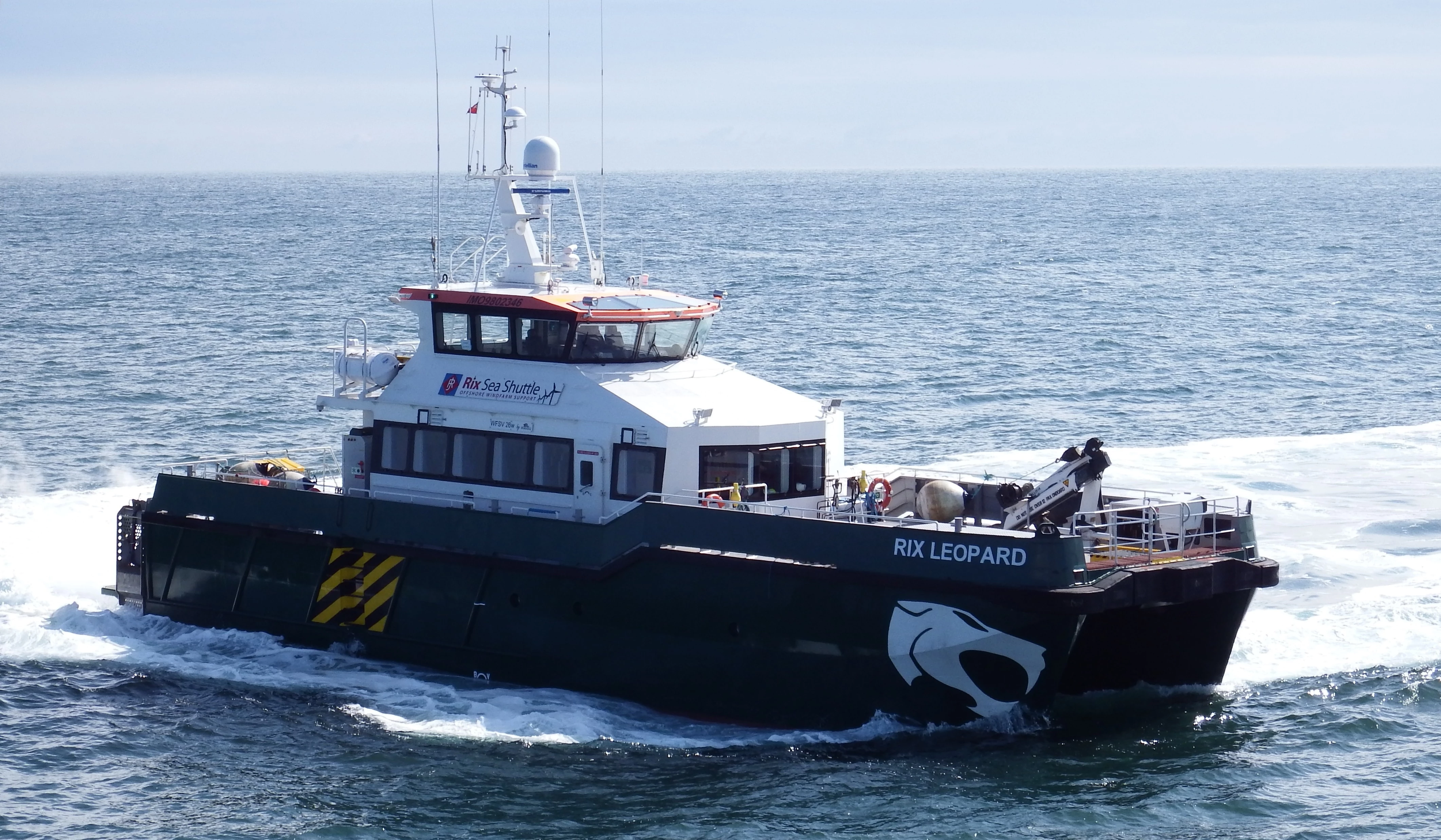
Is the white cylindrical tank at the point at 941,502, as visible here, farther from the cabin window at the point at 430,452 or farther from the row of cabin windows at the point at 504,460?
the cabin window at the point at 430,452

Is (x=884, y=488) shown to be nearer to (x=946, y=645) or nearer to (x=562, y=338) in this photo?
(x=946, y=645)

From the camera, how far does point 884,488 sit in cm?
1592

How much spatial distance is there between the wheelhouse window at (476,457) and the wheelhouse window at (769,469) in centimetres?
137

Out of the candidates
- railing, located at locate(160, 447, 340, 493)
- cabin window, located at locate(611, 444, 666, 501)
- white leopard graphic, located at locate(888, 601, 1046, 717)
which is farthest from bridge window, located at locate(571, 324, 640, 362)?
white leopard graphic, located at locate(888, 601, 1046, 717)

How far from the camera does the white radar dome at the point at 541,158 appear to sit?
16891 millimetres

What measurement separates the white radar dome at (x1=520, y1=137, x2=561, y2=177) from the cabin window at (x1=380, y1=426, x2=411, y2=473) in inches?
121

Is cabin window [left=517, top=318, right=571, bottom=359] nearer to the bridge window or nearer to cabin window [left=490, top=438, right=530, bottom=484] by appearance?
the bridge window

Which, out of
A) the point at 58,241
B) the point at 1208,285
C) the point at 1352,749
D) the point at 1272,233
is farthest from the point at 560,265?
the point at 1272,233

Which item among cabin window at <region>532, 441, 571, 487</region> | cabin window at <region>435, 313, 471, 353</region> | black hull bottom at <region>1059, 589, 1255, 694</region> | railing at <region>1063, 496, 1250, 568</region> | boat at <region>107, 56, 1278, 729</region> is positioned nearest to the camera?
boat at <region>107, 56, 1278, 729</region>

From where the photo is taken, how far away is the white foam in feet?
47.2

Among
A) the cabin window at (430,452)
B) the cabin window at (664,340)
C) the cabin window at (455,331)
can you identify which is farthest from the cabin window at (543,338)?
the cabin window at (430,452)

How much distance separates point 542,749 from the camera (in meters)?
13.8

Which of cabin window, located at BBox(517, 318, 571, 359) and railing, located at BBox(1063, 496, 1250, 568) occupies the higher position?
cabin window, located at BBox(517, 318, 571, 359)

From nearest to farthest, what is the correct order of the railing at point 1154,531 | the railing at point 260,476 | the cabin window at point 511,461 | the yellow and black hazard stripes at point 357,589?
the railing at point 1154,531, the cabin window at point 511,461, the yellow and black hazard stripes at point 357,589, the railing at point 260,476
